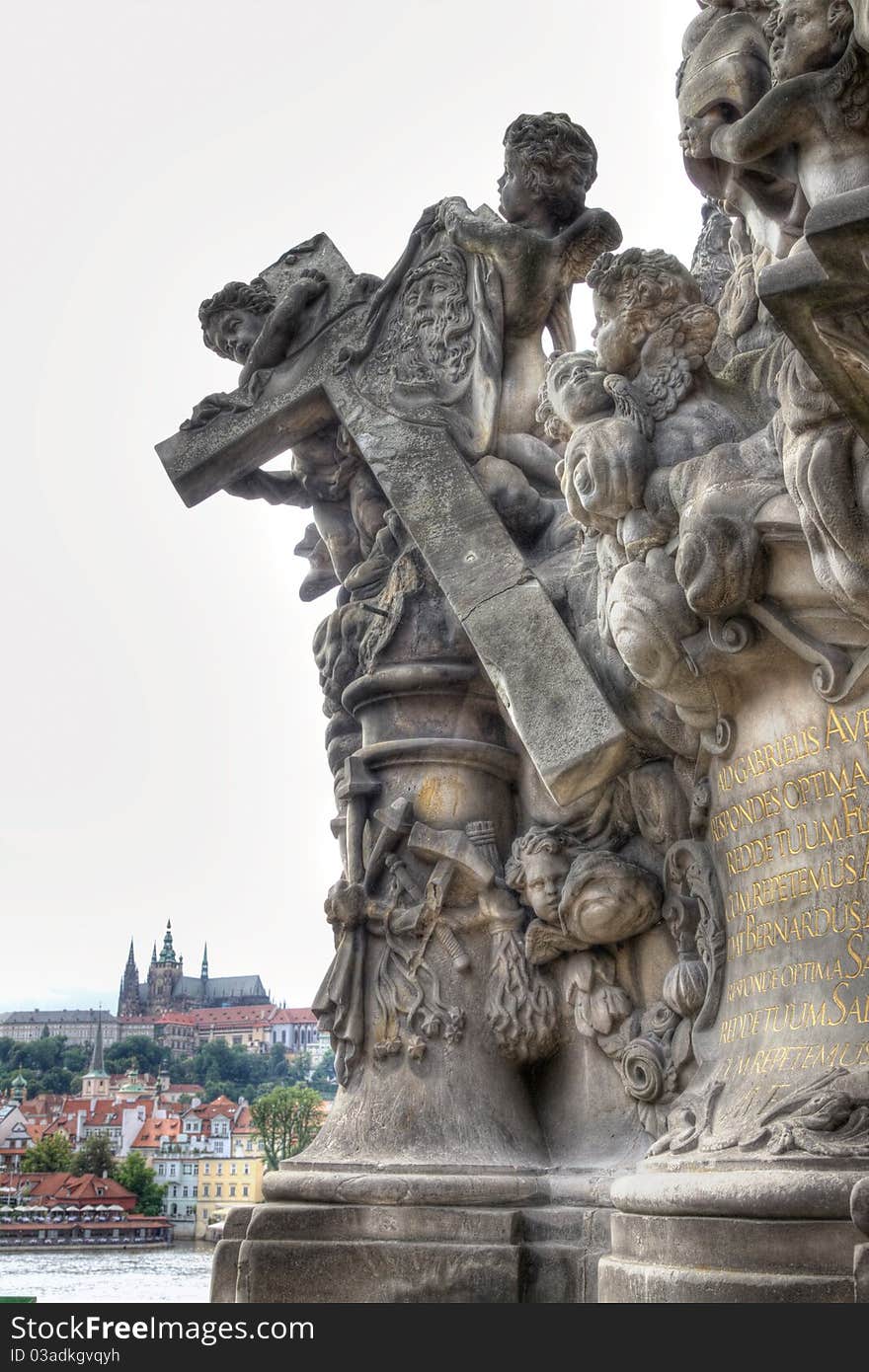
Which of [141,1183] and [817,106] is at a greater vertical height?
[817,106]

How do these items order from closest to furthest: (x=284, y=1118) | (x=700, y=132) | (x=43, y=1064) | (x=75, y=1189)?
(x=700, y=132)
(x=75, y=1189)
(x=284, y=1118)
(x=43, y=1064)

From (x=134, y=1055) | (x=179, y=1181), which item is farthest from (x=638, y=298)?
(x=134, y=1055)

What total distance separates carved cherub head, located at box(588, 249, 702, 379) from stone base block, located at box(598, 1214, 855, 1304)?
10.2ft

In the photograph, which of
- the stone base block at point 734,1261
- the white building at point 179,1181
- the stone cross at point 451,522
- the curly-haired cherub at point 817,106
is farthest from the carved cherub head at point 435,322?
the white building at point 179,1181

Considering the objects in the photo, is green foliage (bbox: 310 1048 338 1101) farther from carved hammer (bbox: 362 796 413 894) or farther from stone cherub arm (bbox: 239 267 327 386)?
carved hammer (bbox: 362 796 413 894)

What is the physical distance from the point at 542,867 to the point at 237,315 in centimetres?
395

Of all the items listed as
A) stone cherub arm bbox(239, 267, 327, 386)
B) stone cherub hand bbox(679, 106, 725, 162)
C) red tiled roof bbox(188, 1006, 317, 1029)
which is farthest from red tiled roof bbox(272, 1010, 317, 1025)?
stone cherub hand bbox(679, 106, 725, 162)

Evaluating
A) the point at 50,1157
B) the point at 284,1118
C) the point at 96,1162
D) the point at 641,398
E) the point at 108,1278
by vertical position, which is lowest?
the point at 96,1162

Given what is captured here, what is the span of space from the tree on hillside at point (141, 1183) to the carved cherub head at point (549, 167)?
29414mm

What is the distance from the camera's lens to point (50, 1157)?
36.6 m

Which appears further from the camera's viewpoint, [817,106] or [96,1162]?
[96,1162]

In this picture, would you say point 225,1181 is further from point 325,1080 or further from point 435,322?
point 435,322
